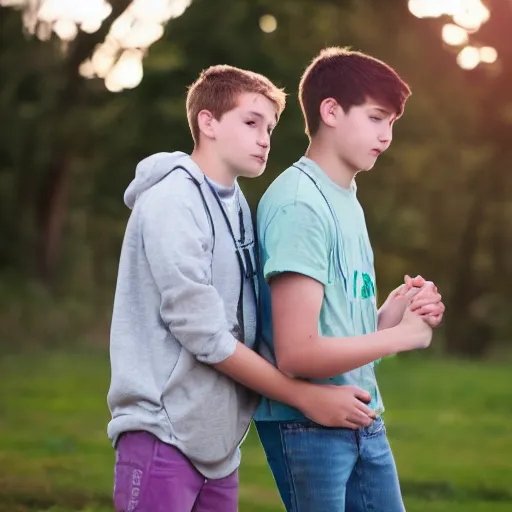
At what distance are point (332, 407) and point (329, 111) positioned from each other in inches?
30.5

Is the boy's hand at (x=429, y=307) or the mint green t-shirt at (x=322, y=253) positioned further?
the boy's hand at (x=429, y=307)

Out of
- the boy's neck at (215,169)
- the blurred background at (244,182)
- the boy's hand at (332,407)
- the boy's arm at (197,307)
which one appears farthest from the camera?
the blurred background at (244,182)

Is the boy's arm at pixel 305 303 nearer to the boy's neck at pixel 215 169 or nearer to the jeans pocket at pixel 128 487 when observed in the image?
the boy's neck at pixel 215 169

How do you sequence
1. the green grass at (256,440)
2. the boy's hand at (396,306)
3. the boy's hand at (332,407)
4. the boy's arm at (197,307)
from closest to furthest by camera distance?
1. the boy's arm at (197,307)
2. the boy's hand at (332,407)
3. the boy's hand at (396,306)
4. the green grass at (256,440)

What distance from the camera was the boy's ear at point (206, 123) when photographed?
2.88 m

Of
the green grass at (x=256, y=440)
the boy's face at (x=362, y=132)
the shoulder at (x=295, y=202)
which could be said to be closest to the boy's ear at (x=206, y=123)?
the shoulder at (x=295, y=202)

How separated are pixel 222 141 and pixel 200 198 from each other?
0.19m

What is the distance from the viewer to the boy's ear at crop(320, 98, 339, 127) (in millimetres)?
2936

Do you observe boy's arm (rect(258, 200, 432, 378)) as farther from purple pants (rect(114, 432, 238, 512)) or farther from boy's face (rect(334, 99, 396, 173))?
purple pants (rect(114, 432, 238, 512))

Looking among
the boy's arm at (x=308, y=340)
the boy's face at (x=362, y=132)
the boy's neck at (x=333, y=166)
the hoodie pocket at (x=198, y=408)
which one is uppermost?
the boy's face at (x=362, y=132)

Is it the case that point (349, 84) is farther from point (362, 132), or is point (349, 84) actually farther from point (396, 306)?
point (396, 306)

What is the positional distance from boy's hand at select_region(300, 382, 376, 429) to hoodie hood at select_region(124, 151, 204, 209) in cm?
59

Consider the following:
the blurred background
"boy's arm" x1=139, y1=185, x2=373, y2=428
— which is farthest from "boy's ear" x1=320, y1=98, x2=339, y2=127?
the blurred background

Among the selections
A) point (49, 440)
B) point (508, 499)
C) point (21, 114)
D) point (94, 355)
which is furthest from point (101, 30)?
point (508, 499)
